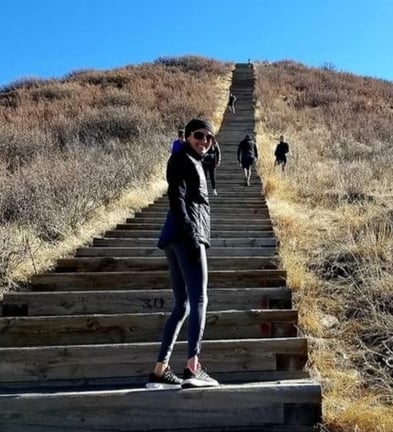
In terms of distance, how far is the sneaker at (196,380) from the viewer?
3553mm

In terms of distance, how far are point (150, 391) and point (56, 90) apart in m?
28.7

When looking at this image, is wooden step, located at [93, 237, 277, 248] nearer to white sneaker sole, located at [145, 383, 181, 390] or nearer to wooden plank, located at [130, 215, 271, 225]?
wooden plank, located at [130, 215, 271, 225]

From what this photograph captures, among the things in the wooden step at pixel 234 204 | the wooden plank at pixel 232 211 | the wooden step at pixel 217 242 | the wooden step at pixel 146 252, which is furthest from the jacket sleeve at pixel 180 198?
the wooden step at pixel 234 204

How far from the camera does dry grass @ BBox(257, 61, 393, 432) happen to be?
3.90 meters

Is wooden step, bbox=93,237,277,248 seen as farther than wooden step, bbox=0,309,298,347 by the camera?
Yes

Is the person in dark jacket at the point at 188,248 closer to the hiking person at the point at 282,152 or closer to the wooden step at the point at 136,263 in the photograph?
the wooden step at the point at 136,263

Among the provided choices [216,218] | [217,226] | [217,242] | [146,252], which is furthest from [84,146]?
[146,252]

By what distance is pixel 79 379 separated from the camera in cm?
403

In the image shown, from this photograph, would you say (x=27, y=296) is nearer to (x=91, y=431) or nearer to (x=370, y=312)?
(x=91, y=431)

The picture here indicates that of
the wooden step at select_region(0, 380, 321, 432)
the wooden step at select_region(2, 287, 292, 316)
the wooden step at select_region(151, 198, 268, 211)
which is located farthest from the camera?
the wooden step at select_region(151, 198, 268, 211)

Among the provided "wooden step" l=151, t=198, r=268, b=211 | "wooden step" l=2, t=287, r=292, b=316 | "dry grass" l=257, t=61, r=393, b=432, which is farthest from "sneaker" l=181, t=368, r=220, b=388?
"wooden step" l=151, t=198, r=268, b=211

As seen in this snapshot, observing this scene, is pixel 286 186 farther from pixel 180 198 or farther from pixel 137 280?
pixel 180 198

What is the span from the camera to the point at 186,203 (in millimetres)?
3654

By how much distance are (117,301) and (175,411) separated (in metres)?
1.79
